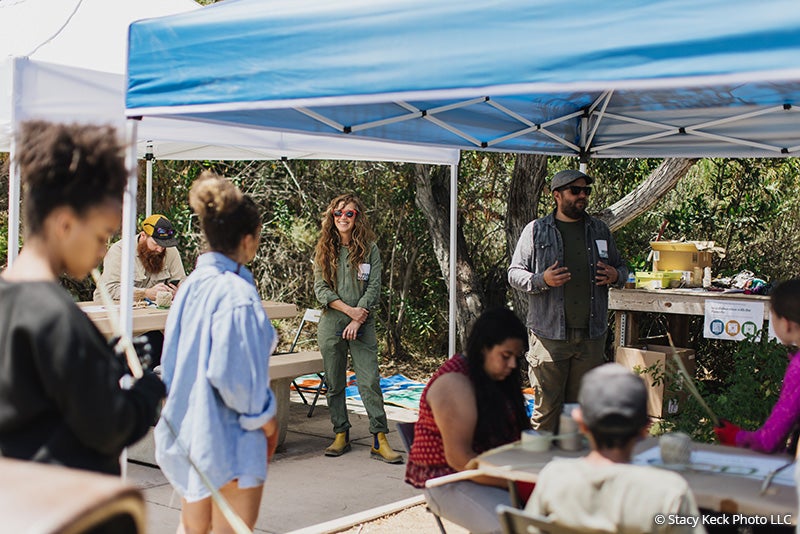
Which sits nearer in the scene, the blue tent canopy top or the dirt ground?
the blue tent canopy top

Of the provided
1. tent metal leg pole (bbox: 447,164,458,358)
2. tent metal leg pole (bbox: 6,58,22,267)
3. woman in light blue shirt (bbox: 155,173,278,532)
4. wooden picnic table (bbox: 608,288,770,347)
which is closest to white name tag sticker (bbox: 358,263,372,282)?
tent metal leg pole (bbox: 447,164,458,358)

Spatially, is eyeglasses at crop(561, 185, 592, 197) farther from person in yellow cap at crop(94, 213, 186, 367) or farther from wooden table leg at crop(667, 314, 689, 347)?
wooden table leg at crop(667, 314, 689, 347)

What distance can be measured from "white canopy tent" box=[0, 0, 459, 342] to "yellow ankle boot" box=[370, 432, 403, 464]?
186cm

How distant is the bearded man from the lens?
5359 millimetres

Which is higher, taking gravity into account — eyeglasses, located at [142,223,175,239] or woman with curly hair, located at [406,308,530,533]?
eyeglasses, located at [142,223,175,239]

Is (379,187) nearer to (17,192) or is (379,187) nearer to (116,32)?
(116,32)

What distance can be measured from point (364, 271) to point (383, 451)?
3.90ft

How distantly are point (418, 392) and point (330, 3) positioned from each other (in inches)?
214

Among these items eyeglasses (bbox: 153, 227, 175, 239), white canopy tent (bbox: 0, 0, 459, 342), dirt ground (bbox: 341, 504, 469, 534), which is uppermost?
white canopy tent (bbox: 0, 0, 459, 342)

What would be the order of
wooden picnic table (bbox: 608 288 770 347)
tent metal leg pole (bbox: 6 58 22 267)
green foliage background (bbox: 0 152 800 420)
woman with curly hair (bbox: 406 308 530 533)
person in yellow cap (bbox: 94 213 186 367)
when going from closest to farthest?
woman with curly hair (bbox: 406 308 530 533), tent metal leg pole (bbox: 6 58 22 267), person in yellow cap (bbox: 94 213 186 367), wooden picnic table (bbox: 608 288 770 347), green foliage background (bbox: 0 152 800 420)

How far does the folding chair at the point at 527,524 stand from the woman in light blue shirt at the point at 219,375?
2.90 ft

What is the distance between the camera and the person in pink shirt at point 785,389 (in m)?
3.14

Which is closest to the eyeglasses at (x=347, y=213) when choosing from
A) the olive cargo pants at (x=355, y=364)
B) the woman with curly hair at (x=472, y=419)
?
the olive cargo pants at (x=355, y=364)

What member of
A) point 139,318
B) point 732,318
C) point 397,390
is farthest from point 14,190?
point 732,318
